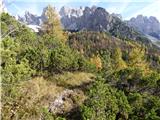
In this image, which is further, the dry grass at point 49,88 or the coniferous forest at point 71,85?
the coniferous forest at point 71,85

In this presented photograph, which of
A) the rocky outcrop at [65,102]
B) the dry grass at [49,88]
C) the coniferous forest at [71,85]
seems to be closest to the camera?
the dry grass at [49,88]

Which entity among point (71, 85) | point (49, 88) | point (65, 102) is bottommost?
point (65, 102)

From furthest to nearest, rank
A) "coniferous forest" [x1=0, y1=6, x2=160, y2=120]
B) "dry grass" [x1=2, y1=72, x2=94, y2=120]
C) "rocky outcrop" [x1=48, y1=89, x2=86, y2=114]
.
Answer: "rocky outcrop" [x1=48, y1=89, x2=86, y2=114]
"coniferous forest" [x1=0, y1=6, x2=160, y2=120]
"dry grass" [x1=2, y1=72, x2=94, y2=120]

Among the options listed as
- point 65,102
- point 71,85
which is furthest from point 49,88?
point 71,85

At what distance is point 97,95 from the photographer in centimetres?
3181

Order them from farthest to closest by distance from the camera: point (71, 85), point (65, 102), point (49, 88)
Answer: point (71, 85) → point (49, 88) → point (65, 102)

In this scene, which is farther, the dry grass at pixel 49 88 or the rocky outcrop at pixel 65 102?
the rocky outcrop at pixel 65 102

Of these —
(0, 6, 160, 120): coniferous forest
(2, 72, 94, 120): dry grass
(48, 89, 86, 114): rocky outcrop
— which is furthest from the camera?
(48, 89, 86, 114): rocky outcrop

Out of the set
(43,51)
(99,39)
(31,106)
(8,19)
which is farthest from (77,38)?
(31,106)

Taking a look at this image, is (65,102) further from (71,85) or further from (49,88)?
(71,85)

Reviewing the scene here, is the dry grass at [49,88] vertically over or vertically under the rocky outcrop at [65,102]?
over

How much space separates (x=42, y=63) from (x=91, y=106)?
32.2ft

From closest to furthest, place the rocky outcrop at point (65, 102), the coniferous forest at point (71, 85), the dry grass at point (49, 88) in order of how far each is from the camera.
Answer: the dry grass at point (49, 88) < the coniferous forest at point (71, 85) < the rocky outcrop at point (65, 102)

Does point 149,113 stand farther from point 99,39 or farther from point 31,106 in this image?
point 99,39
